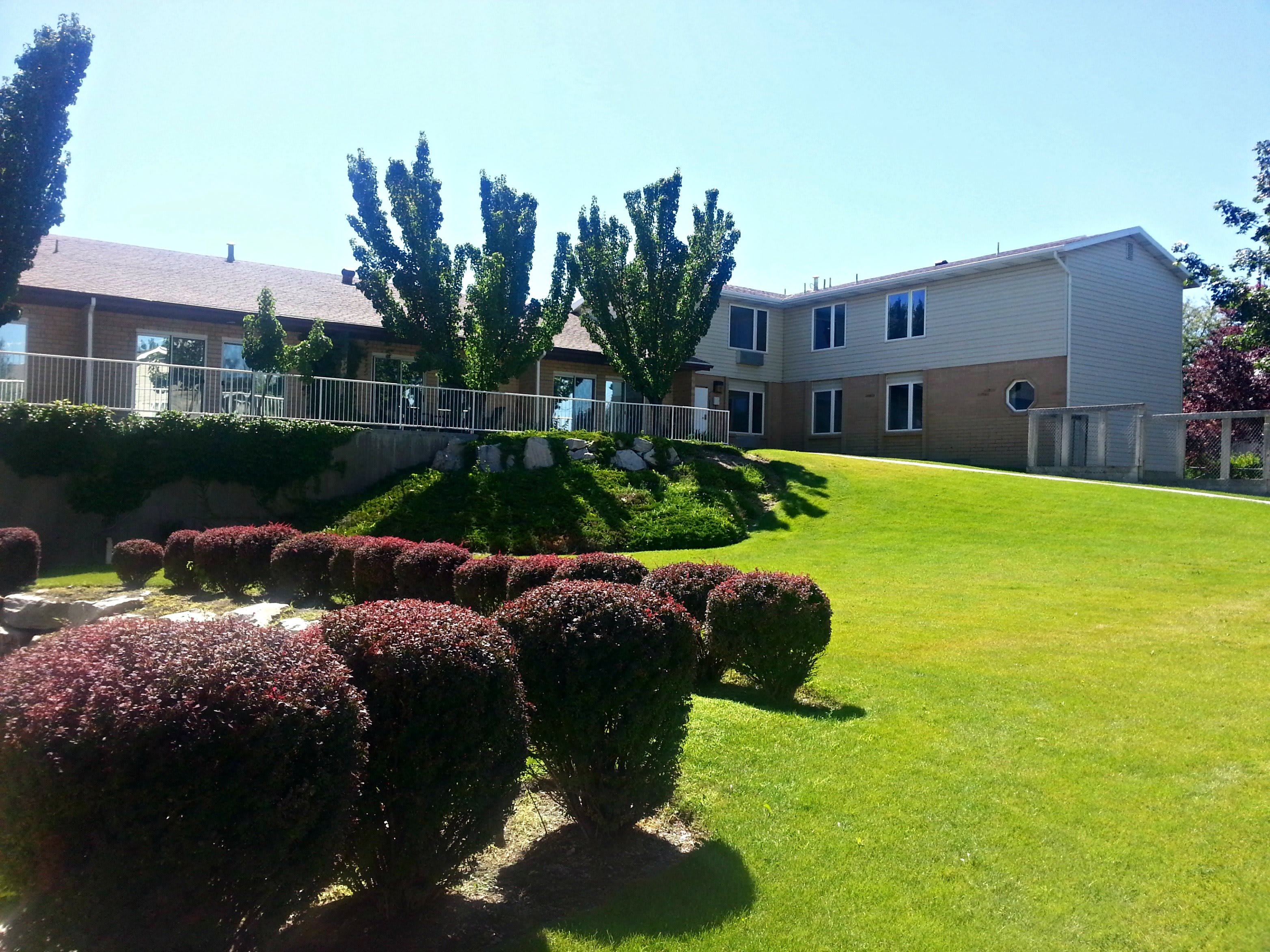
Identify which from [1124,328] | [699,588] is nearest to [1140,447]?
[1124,328]

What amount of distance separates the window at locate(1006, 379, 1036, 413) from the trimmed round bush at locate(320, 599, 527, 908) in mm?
26873

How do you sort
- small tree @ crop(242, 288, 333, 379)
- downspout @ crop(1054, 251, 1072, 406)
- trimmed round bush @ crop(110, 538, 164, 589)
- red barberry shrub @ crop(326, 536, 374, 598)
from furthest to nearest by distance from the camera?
1. downspout @ crop(1054, 251, 1072, 406)
2. small tree @ crop(242, 288, 333, 379)
3. trimmed round bush @ crop(110, 538, 164, 589)
4. red barberry shrub @ crop(326, 536, 374, 598)

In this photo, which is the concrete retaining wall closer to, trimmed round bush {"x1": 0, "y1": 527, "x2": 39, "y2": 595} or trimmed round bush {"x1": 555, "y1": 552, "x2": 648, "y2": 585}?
trimmed round bush {"x1": 0, "y1": 527, "x2": 39, "y2": 595}

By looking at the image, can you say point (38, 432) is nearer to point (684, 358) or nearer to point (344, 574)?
point (344, 574)

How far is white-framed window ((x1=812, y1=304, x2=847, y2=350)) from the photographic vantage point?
32.8 meters

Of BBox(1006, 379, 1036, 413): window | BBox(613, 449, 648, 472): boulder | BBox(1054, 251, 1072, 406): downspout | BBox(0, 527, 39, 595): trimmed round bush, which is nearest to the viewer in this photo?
BBox(0, 527, 39, 595): trimmed round bush

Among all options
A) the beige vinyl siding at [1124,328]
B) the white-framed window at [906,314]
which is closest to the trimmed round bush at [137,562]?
the beige vinyl siding at [1124,328]

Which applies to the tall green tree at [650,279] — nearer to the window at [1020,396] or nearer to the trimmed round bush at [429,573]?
the window at [1020,396]

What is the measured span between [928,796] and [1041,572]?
28.6ft

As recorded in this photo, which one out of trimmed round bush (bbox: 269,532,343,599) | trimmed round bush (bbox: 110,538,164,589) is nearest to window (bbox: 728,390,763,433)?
trimmed round bush (bbox: 110,538,164,589)

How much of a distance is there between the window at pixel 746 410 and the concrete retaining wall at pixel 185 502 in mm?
15499

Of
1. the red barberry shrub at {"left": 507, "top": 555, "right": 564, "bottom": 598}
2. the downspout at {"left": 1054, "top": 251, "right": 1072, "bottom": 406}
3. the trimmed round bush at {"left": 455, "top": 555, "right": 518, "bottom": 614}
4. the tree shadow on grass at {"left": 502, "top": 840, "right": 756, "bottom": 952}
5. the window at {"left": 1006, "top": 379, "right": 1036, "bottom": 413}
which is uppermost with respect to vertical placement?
the downspout at {"left": 1054, "top": 251, "right": 1072, "bottom": 406}

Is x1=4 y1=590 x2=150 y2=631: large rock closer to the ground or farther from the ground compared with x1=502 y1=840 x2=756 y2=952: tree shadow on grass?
farther from the ground

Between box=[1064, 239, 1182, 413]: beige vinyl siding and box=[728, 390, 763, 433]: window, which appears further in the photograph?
box=[728, 390, 763, 433]: window
